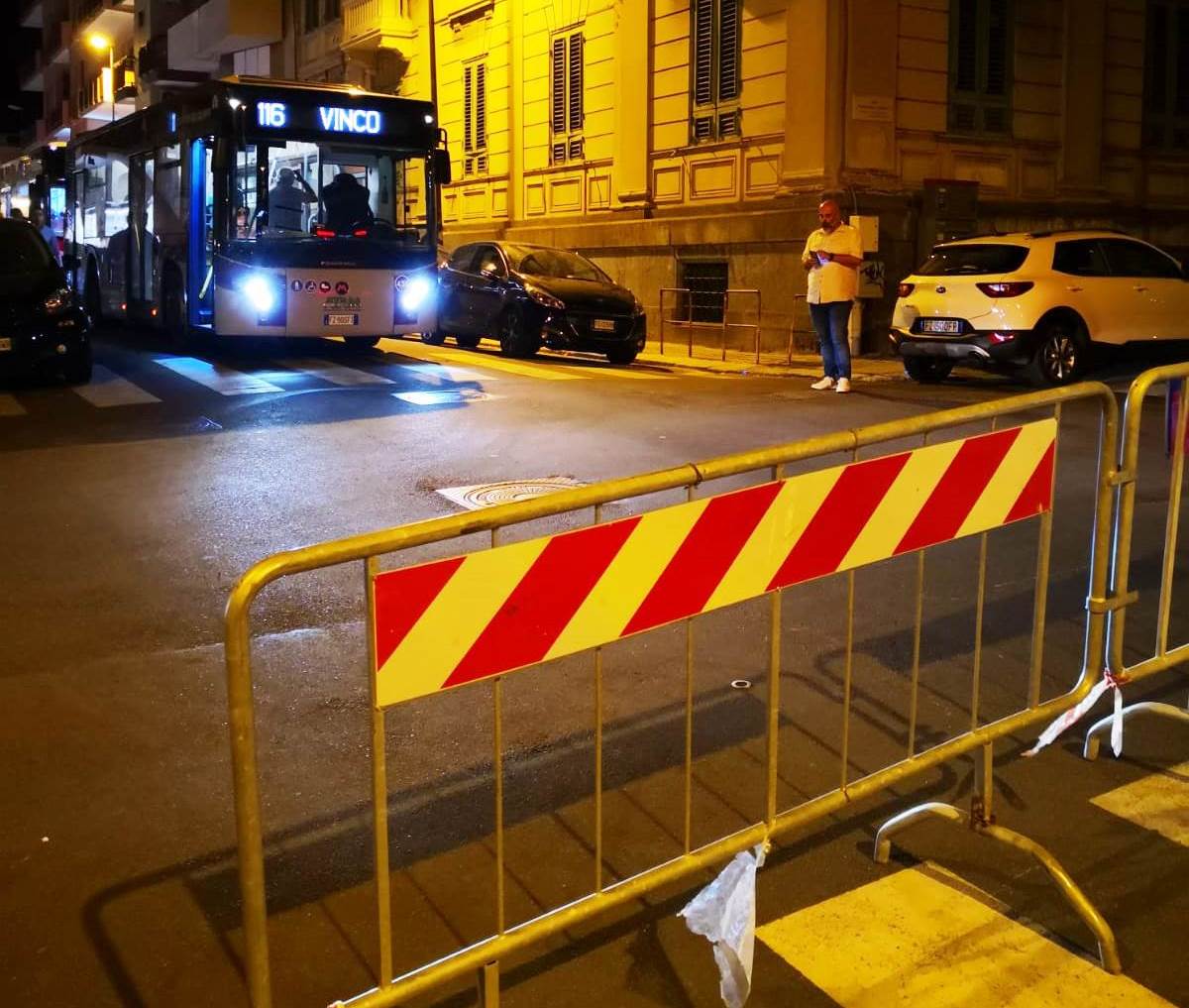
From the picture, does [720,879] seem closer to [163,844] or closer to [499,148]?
[163,844]

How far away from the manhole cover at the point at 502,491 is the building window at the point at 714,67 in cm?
1455

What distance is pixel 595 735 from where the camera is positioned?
358cm

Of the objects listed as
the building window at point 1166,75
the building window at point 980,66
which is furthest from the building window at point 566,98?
the building window at point 1166,75

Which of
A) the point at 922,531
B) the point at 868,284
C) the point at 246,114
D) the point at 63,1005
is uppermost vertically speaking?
the point at 246,114

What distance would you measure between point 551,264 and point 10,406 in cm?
853

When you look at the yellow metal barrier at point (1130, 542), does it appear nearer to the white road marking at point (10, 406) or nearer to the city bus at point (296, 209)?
the white road marking at point (10, 406)

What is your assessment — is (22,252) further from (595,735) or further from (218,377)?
(595,735)

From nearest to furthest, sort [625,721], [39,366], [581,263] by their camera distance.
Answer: [625,721] < [39,366] < [581,263]

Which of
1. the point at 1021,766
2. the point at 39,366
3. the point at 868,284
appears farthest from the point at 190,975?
the point at 868,284

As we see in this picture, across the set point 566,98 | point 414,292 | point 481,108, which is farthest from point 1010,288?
point 481,108

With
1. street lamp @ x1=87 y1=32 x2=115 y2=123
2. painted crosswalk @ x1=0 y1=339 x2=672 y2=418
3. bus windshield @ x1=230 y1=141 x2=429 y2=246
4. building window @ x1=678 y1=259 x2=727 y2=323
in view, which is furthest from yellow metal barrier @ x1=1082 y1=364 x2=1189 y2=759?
street lamp @ x1=87 y1=32 x2=115 y2=123

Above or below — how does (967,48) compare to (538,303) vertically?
above

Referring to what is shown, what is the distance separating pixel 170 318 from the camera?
18547mm

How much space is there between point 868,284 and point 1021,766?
16.0 meters
